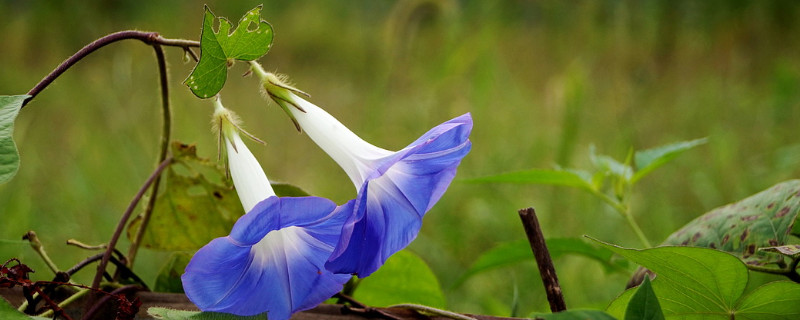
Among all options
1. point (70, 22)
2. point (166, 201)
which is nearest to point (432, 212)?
point (166, 201)

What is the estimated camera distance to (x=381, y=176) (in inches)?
15.9

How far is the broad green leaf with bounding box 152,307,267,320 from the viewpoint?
334 mm

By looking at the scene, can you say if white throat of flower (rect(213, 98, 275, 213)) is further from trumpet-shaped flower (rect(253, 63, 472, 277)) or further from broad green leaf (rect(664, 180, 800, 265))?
broad green leaf (rect(664, 180, 800, 265))

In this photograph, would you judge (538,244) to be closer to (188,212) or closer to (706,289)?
(706,289)

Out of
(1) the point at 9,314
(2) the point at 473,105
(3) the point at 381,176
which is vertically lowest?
(1) the point at 9,314

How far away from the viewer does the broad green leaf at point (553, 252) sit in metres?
0.54

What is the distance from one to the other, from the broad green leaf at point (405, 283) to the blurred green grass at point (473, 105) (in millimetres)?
332

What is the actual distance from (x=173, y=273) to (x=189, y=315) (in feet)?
0.50

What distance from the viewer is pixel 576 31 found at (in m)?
2.29

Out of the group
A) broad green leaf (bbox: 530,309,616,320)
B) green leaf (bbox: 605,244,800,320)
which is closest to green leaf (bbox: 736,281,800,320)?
green leaf (bbox: 605,244,800,320)

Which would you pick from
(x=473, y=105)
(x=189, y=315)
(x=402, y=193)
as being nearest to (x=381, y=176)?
(x=402, y=193)

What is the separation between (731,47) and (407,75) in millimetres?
1092

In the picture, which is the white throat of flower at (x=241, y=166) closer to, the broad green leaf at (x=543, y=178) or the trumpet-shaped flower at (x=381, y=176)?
the trumpet-shaped flower at (x=381, y=176)

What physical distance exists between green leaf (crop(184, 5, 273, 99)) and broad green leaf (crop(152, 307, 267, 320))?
0.37 feet
